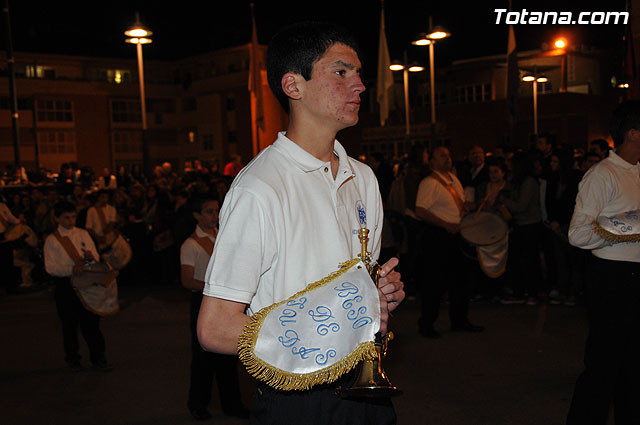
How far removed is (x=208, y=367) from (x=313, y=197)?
12.4 feet

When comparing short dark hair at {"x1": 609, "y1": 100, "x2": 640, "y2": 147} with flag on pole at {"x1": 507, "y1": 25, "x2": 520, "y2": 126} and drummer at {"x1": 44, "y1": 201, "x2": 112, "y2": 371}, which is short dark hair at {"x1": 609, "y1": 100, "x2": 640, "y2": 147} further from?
flag on pole at {"x1": 507, "y1": 25, "x2": 520, "y2": 126}

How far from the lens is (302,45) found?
215 cm

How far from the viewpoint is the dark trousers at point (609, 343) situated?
3895mm

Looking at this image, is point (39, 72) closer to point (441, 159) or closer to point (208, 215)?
point (441, 159)

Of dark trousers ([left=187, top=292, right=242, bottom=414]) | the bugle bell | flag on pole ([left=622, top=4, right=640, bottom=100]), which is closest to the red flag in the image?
flag on pole ([left=622, top=4, right=640, bottom=100])

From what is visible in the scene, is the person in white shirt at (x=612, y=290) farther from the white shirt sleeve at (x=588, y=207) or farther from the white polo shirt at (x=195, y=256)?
the white polo shirt at (x=195, y=256)

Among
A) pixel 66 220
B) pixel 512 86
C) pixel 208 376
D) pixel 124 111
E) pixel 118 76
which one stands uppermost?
pixel 118 76

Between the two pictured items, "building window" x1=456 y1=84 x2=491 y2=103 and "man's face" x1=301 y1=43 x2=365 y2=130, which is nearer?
"man's face" x1=301 y1=43 x2=365 y2=130

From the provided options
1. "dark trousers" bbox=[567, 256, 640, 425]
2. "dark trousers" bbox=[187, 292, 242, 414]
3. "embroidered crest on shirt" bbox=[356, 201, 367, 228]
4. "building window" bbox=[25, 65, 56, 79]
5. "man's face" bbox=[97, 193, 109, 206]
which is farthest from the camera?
"building window" bbox=[25, 65, 56, 79]

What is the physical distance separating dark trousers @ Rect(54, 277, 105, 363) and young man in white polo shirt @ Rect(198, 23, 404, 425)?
525cm

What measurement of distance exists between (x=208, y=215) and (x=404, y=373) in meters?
2.52

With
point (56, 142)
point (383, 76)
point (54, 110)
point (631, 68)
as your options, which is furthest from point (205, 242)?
point (54, 110)

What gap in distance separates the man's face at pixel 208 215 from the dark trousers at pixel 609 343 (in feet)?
10.5

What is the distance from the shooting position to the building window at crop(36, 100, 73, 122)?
47.2 meters
